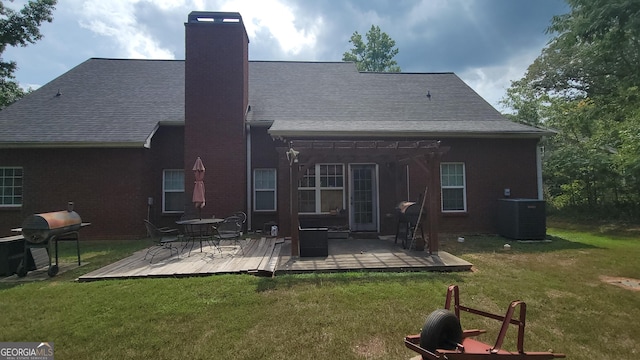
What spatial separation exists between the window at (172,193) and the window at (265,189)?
2.59m

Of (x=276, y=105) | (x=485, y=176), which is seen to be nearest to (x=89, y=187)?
(x=276, y=105)

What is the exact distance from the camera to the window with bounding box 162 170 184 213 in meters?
11.0

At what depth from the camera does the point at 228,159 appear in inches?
415

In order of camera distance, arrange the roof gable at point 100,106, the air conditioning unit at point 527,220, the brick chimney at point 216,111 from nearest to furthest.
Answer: the air conditioning unit at point 527,220 < the roof gable at point 100,106 < the brick chimney at point 216,111

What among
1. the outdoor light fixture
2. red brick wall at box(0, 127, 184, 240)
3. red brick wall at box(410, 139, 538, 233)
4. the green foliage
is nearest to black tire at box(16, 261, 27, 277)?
red brick wall at box(0, 127, 184, 240)

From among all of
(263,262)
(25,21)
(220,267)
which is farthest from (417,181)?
(25,21)

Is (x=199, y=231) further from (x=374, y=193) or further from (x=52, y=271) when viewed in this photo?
(x=374, y=193)

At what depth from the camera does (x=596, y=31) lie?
700cm

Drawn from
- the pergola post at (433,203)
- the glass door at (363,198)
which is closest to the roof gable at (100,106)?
the glass door at (363,198)

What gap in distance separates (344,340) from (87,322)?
3036 millimetres

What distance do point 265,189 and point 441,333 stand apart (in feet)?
29.3

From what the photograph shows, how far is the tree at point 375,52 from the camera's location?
2875 centimetres

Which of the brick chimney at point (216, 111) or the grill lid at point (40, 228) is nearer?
the grill lid at point (40, 228)

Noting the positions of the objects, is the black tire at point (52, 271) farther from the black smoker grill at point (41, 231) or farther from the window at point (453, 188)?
the window at point (453, 188)
